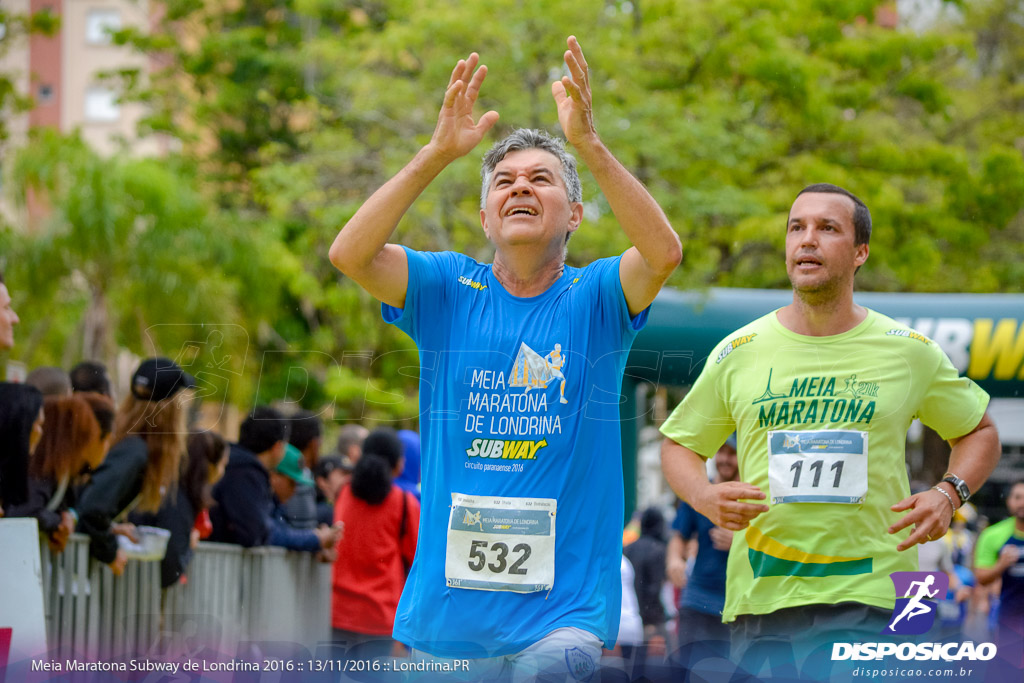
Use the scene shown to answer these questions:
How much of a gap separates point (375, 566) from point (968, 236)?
8126 mm

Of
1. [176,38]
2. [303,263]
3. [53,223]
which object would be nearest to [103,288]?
[53,223]

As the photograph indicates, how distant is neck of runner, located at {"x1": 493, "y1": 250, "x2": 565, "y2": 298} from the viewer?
113 inches

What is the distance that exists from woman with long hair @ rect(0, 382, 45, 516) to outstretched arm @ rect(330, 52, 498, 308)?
170 centimetres

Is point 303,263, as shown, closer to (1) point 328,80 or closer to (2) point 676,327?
(1) point 328,80

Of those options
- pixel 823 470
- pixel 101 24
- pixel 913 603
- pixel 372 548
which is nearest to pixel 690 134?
pixel 372 548

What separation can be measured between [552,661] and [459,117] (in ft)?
4.46

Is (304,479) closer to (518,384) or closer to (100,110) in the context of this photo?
(518,384)

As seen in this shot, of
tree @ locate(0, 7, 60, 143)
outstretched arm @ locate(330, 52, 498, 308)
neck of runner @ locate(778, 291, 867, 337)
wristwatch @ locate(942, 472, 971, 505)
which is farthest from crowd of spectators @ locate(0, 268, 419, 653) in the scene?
tree @ locate(0, 7, 60, 143)

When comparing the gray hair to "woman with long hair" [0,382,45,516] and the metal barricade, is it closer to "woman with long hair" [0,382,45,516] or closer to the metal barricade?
"woman with long hair" [0,382,45,516]

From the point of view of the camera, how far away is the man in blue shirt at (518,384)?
8.68ft

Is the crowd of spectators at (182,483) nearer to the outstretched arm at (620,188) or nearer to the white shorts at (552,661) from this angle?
the white shorts at (552,661)

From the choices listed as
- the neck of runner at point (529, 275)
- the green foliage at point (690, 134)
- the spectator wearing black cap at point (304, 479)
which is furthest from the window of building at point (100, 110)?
the neck of runner at point (529, 275)

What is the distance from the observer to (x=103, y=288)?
11.3m

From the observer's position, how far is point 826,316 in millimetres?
3373
